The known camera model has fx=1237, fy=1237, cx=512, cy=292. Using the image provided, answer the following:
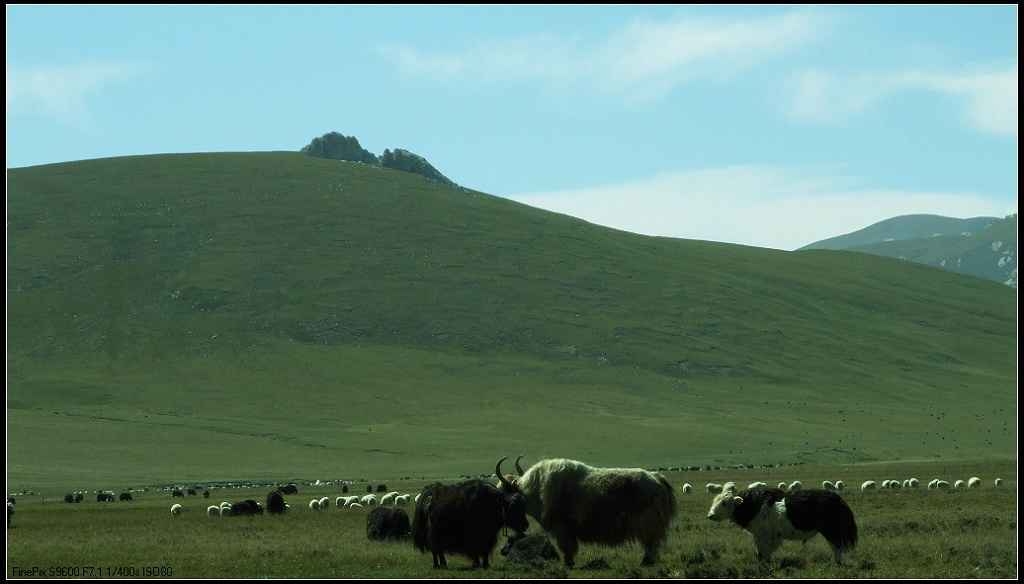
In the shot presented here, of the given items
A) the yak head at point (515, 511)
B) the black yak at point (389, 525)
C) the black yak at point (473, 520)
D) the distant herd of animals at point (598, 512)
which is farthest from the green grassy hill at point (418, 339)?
the yak head at point (515, 511)

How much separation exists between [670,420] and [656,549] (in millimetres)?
69177

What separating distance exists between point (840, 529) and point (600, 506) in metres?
3.32

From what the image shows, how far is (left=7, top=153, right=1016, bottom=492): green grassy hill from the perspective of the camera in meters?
76.4

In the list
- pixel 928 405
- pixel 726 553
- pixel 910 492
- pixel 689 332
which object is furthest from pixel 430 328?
pixel 726 553

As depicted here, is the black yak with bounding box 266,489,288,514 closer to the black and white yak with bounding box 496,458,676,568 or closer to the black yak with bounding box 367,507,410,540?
the black yak with bounding box 367,507,410,540

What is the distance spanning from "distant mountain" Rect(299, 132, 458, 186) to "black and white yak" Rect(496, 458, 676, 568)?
527 ft

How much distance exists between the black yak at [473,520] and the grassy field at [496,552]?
361 mm

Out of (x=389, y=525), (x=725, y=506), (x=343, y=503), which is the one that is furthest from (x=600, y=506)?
(x=343, y=503)

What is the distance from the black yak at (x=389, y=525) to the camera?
23078mm

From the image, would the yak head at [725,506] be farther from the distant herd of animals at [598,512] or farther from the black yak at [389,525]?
the black yak at [389,525]

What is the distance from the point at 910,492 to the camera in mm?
37625

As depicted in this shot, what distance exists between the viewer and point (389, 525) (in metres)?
23.2

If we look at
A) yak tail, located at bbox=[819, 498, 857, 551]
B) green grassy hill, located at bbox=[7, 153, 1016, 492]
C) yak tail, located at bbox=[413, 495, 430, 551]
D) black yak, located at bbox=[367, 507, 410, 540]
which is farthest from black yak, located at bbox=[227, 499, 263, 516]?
green grassy hill, located at bbox=[7, 153, 1016, 492]

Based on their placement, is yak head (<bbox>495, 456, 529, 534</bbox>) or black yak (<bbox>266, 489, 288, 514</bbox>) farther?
black yak (<bbox>266, 489, 288, 514</bbox>)
